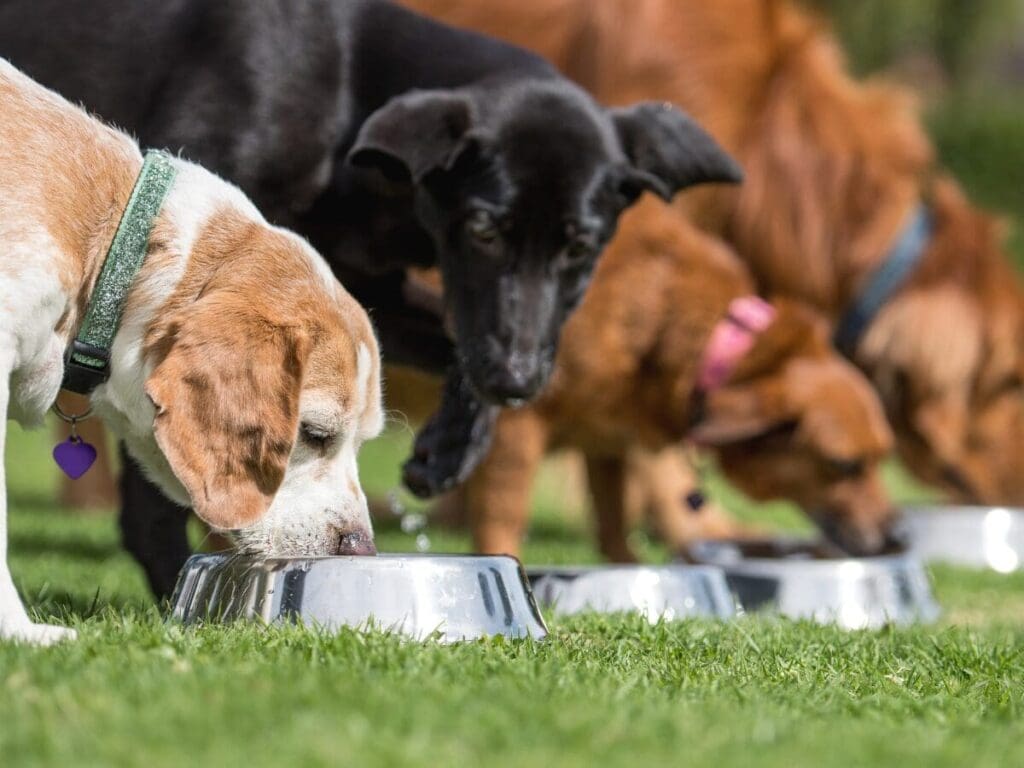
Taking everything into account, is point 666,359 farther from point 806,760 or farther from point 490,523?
point 806,760

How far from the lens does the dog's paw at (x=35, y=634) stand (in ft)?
8.83

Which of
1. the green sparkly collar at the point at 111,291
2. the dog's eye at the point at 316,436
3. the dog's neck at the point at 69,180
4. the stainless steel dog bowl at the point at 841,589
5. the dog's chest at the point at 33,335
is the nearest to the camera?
the dog's chest at the point at 33,335

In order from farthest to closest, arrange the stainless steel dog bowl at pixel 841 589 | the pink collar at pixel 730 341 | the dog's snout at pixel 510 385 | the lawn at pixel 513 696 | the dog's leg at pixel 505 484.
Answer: the pink collar at pixel 730 341
the dog's leg at pixel 505 484
the stainless steel dog bowl at pixel 841 589
the dog's snout at pixel 510 385
the lawn at pixel 513 696

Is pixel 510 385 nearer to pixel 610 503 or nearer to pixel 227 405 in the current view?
pixel 227 405

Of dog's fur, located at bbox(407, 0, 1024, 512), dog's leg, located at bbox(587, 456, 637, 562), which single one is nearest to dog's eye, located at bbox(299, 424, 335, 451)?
dog's leg, located at bbox(587, 456, 637, 562)

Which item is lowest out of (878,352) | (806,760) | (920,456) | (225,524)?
(920,456)

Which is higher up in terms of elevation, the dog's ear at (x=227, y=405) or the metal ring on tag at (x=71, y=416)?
the dog's ear at (x=227, y=405)

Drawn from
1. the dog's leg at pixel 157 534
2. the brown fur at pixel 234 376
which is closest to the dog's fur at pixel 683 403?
the dog's leg at pixel 157 534

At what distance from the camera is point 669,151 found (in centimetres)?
475

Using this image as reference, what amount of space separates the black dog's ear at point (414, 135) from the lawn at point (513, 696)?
1366mm

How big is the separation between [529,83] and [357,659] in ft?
7.83

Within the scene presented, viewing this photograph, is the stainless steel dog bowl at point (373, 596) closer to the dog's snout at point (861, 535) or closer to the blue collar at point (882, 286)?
the dog's snout at point (861, 535)

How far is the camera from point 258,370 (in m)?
3.00

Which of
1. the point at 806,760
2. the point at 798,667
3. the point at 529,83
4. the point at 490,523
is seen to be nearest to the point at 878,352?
the point at 490,523
